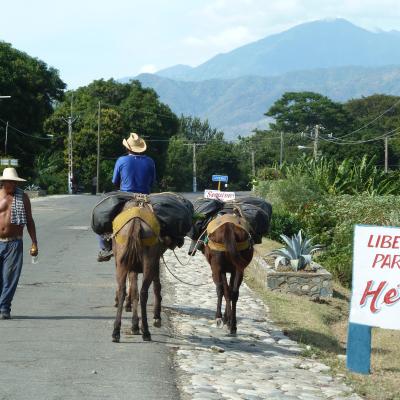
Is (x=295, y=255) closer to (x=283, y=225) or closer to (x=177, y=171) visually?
(x=283, y=225)

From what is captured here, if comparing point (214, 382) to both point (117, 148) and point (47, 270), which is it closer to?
point (47, 270)

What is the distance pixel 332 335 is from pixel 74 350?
17.1ft

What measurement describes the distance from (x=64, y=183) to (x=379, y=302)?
7785 cm

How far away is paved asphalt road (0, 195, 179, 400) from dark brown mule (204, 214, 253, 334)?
3.49 ft

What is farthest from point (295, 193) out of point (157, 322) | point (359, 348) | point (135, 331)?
point (359, 348)

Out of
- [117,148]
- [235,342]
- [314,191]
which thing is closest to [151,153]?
[117,148]

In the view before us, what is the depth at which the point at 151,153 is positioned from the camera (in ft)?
309

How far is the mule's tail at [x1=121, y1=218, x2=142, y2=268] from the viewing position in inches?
424

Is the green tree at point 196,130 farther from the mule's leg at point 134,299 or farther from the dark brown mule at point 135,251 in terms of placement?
the dark brown mule at point 135,251

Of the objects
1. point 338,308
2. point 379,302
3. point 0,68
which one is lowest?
point 338,308

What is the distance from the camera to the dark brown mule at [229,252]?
12.2 meters

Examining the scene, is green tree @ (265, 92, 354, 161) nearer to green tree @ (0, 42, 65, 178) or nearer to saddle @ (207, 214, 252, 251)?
green tree @ (0, 42, 65, 178)

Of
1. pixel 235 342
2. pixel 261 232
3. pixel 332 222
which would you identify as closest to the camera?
pixel 235 342

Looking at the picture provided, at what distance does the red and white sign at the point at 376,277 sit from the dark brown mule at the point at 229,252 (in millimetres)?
2682
